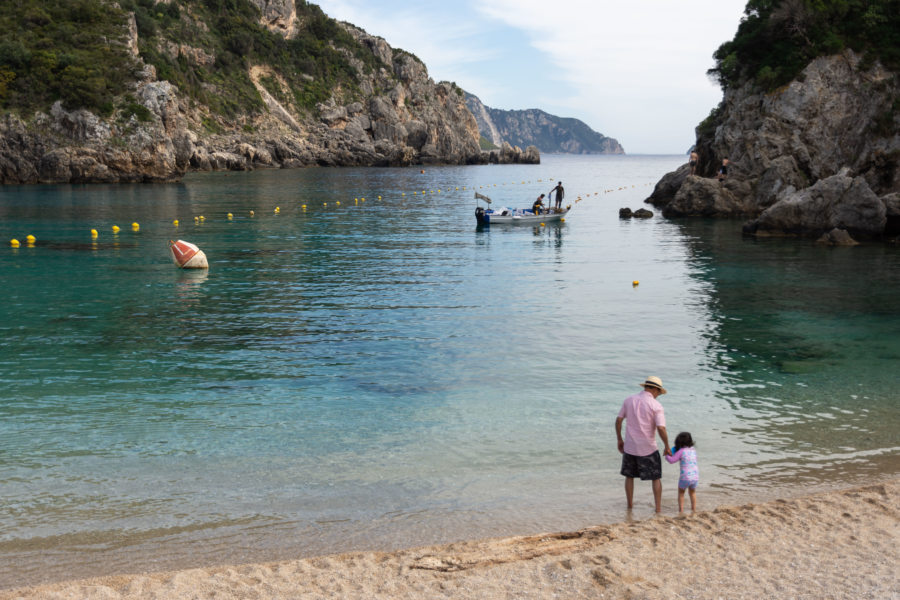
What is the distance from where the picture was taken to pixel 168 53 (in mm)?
118438

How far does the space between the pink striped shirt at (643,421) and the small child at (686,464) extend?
0.32 m

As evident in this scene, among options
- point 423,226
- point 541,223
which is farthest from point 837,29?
point 423,226

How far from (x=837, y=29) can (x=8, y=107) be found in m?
81.7

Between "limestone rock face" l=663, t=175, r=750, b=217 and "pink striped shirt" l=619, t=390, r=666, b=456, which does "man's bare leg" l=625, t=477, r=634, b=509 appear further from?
"limestone rock face" l=663, t=175, r=750, b=217

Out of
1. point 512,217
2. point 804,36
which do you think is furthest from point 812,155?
point 512,217

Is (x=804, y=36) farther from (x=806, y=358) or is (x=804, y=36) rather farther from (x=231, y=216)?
(x=231, y=216)

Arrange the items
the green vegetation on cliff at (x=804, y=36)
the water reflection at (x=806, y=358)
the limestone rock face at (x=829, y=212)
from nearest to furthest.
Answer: the water reflection at (x=806, y=358) → the limestone rock face at (x=829, y=212) → the green vegetation on cliff at (x=804, y=36)

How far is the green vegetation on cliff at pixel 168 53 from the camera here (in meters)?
81.1

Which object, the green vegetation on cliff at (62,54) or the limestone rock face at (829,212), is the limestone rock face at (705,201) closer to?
the limestone rock face at (829,212)

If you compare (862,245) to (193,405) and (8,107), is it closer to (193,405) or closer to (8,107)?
(193,405)

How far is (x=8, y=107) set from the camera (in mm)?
78625

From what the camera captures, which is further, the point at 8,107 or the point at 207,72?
the point at 207,72

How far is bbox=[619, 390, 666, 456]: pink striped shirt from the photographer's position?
1034cm

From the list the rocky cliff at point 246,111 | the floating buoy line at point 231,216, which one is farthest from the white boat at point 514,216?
the rocky cliff at point 246,111
